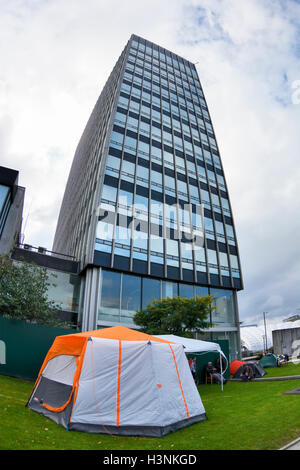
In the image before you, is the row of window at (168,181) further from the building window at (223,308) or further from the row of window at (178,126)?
the building window at (223,308)

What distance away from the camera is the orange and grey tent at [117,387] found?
716cm

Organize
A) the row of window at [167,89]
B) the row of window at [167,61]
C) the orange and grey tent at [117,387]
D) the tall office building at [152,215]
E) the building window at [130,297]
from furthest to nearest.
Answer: the row of window at [167,61] → the row of window at [167,89] → the tall office building at [152,215] → the building window at [130,297] → the orange and grey tent at [117,387]

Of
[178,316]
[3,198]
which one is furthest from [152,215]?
[3,198]

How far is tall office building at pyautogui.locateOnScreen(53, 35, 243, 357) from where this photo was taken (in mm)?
23781

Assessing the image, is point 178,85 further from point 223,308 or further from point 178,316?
point 178,316

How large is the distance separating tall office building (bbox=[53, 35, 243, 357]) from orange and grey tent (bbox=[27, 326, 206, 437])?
13.7 m

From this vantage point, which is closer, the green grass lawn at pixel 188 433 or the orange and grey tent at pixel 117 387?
the green grass lawn at pixel 188 433

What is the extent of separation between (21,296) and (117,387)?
33.7ft

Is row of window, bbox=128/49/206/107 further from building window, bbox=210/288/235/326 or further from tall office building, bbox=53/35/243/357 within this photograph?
building window, bbox=210/288/235/326

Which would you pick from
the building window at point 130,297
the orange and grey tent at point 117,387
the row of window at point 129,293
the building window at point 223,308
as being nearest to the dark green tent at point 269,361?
the building window at point 223,308

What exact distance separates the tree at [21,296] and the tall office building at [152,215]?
614cm

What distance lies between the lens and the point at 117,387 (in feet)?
25.0
